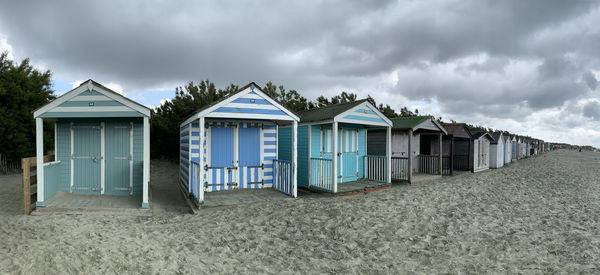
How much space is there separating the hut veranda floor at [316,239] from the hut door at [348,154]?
292 centimetres

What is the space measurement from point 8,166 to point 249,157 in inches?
572

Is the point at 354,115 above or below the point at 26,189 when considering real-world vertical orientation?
above

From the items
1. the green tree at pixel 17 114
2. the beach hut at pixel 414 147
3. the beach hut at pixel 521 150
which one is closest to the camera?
the beach hut at pixel 414 147

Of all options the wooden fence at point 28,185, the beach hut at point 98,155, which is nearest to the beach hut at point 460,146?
the beach hut at point 98,155

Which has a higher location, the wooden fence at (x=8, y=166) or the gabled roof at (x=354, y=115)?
the gabled roof at (x=354, y=115)

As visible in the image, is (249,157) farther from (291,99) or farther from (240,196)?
(291,99)

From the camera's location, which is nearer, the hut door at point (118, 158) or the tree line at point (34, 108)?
the hut door at point (118, 158)

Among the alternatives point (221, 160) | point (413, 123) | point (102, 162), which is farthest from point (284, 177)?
point (413, 123)

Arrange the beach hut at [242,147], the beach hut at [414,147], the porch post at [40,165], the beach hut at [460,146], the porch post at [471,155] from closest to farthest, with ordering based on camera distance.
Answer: the porch post at [40,165], the beach hut at [242,147], the beach hut at [414,147], the beach hut at [460,146], the porch post at [471,155]

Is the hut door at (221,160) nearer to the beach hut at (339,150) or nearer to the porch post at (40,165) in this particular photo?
the beach hut at (339,150)

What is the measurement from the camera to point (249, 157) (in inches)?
352

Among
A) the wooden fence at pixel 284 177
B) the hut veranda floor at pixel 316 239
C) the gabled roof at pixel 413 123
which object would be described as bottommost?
the hut veranda floor at pixel 316 239

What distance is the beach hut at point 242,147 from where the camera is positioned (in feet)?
25.1

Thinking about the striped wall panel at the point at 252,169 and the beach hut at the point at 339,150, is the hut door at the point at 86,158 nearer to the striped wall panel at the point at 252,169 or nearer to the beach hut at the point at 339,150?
the striped wall panel at the point at 252,169
